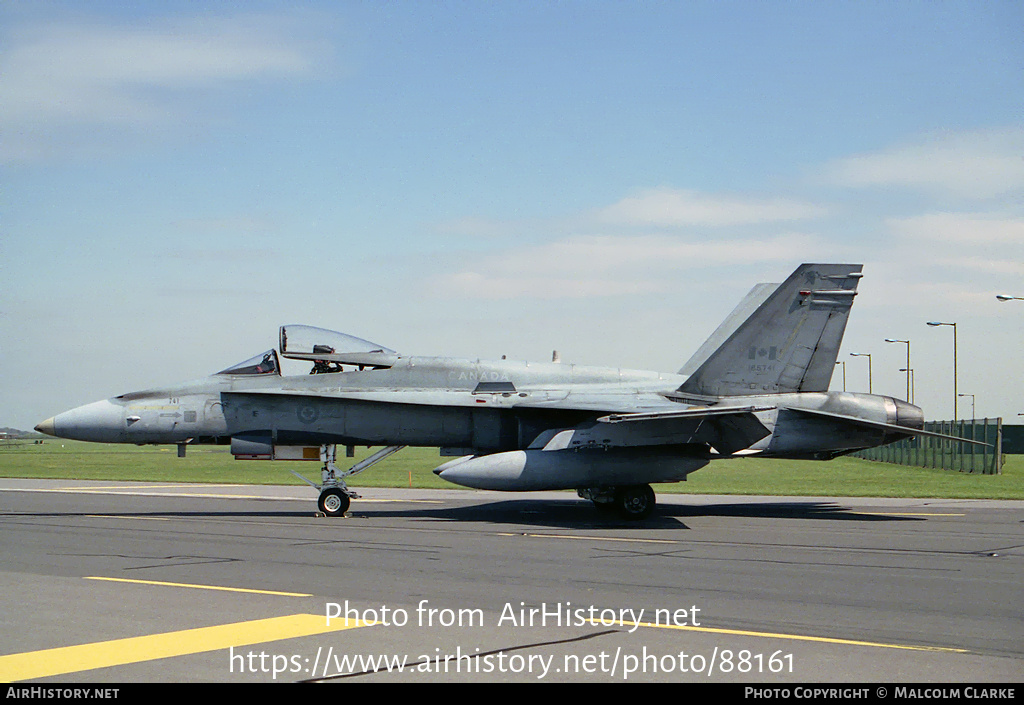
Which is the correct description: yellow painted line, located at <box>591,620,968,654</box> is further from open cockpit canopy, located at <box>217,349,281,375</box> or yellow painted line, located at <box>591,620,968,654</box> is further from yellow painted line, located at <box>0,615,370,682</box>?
open cockpit canopy, located at <box>217,349,281,375</box>

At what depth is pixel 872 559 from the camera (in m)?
13.4

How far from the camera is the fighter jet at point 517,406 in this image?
1994 cm

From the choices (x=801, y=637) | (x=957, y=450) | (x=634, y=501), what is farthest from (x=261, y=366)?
(x=957, y=450)

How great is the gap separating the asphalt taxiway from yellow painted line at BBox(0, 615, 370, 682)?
31 millimetres

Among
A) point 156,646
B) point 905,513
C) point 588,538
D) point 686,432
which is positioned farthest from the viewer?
point 905,513

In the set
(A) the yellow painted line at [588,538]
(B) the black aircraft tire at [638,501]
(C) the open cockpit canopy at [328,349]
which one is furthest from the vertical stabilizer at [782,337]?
(C) the open cockpit canopy at [328,349]

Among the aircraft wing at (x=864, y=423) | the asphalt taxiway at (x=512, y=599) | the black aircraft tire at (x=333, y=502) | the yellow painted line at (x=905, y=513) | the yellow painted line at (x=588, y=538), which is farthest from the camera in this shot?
the yellow painted line at (x=905, y=513)

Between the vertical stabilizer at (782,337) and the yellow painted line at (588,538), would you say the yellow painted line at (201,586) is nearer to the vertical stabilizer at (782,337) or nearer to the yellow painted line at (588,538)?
the yellow painted line at (588,538)

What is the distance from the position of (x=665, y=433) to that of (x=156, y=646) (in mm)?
13202

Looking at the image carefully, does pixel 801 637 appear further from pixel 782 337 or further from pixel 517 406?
pixel 782 337

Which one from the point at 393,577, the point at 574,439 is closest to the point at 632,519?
the point at 574,439

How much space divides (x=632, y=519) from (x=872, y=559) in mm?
6950

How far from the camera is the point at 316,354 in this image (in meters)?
20.8

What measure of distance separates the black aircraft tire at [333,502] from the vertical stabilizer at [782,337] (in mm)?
7338
